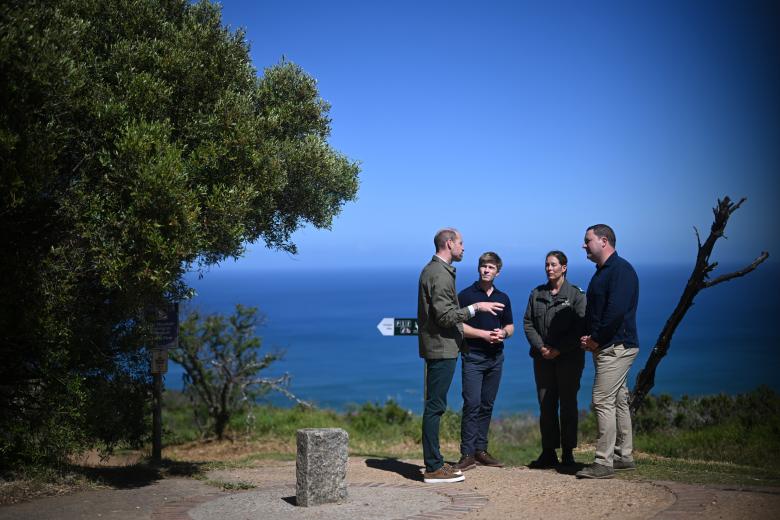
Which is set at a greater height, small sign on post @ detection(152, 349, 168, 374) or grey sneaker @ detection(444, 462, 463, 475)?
small sign on post @ detection(152, 349, 168, 374)

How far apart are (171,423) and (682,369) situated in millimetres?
55696

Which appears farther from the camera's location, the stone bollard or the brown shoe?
the brown shoe

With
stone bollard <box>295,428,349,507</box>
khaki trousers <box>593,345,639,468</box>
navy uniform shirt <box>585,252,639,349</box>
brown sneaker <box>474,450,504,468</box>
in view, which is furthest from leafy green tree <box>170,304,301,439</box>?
navy uniform shirt <box>585,252,639,349</box>

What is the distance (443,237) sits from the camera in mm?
8539

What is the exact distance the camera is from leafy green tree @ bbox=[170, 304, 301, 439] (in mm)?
16141

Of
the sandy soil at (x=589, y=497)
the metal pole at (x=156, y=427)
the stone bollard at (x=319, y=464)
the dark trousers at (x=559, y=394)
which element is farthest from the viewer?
the metal pole at (x=156, y=427)

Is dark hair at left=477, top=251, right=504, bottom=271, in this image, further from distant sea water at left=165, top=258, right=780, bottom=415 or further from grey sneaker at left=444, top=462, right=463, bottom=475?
distant sea water at left=165, top=258, right=780, bottom=415

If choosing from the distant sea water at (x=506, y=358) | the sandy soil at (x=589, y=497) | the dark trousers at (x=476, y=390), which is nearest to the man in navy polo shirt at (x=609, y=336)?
the sandy soil at (x=589, y=497)

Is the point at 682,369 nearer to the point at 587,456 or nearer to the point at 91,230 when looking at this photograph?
the point at 587,456

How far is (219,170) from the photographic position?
920 centimetres

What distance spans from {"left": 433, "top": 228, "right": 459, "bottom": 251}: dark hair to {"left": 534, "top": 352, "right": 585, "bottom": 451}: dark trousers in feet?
6.09

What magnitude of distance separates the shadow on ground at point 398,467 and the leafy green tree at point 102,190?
3.19 meters

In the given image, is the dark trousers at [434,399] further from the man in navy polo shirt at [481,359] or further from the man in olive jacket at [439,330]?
the man in navy polo shirt at [481,359]

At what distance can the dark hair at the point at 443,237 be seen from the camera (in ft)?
28.0
